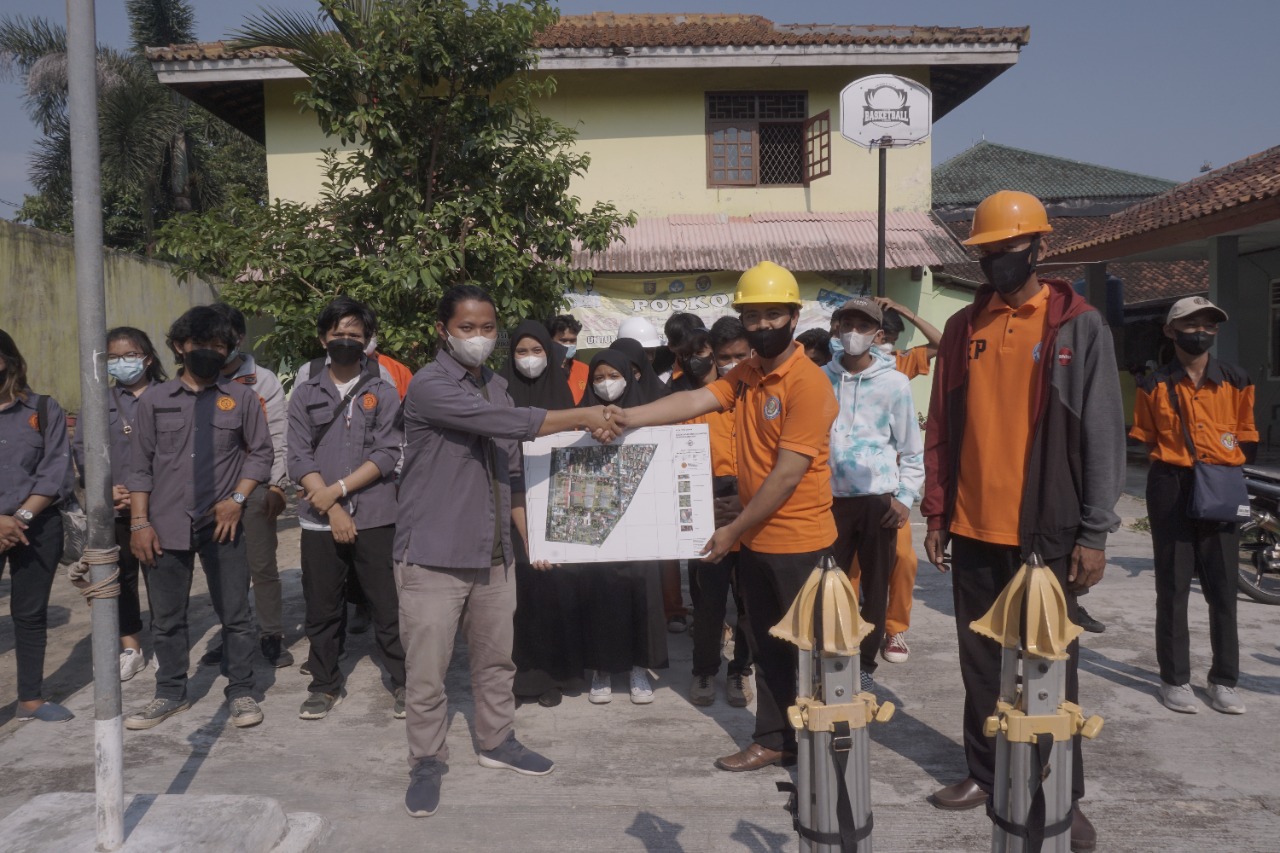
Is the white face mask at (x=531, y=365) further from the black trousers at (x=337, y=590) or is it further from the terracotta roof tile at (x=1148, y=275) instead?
the terracotta roof tile at (x=1148, y=275)

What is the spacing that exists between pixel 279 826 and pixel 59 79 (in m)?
21.8

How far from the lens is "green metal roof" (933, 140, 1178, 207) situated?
104 ft

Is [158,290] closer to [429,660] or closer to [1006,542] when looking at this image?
[429,660]

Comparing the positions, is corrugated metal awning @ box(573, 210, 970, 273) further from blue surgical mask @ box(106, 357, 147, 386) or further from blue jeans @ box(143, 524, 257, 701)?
blue jeans @ box(143, 524, 257, 701)

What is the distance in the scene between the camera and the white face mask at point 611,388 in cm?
474

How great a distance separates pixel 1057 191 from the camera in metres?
32.3

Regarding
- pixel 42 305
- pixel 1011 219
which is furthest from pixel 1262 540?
pixel 42 305

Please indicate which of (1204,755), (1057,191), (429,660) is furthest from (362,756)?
(1057,191)

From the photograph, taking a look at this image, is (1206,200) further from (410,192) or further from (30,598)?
(30,598)

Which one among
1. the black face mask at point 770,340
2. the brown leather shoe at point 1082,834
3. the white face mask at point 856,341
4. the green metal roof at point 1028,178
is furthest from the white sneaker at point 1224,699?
the green metal roof at point 1028,178

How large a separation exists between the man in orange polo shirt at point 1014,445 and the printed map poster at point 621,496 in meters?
1.07

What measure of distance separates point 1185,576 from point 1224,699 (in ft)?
1.96

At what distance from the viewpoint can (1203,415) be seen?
4.84m

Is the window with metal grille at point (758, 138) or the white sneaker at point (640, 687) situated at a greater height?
the window with metal grille at point (758, 138)
